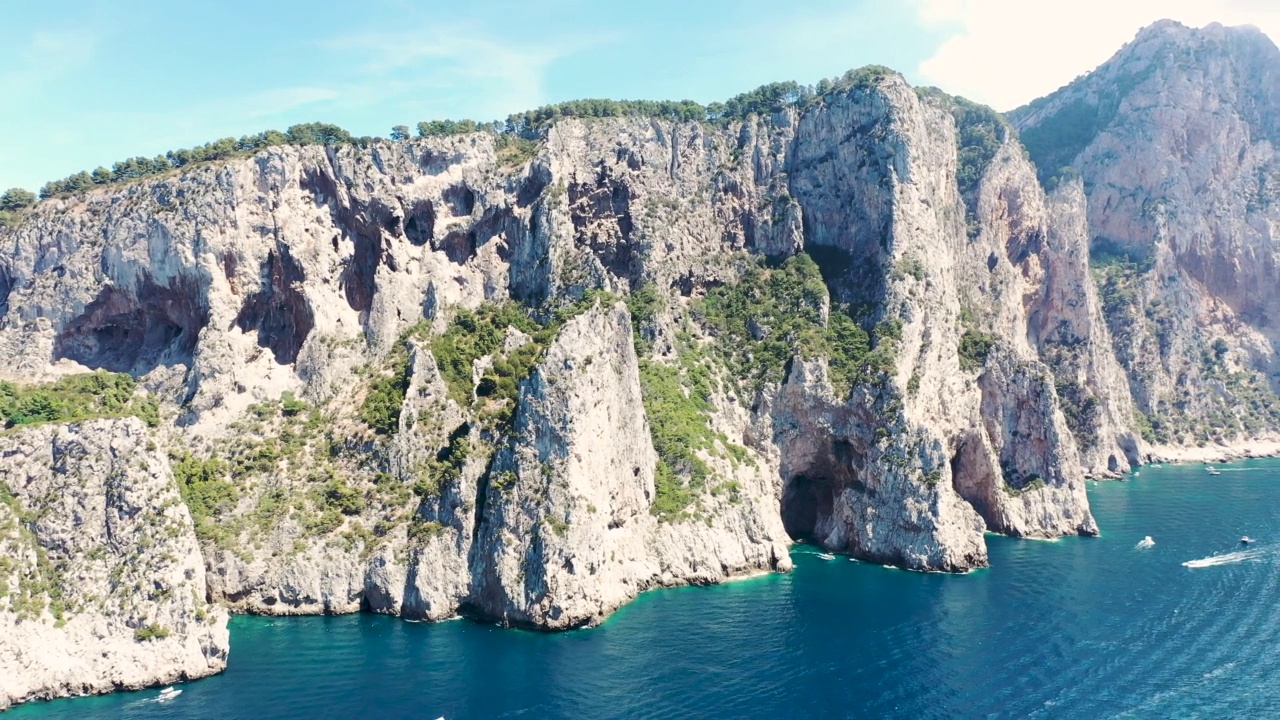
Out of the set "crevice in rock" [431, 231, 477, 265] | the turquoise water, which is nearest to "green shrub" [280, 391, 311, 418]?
the turquoise water

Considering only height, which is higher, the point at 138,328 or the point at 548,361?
the point at 138,328

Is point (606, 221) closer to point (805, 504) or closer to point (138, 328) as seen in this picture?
point (805, 504)

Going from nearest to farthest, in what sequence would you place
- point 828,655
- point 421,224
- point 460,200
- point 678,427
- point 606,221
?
point 828,655
point 678,427
point 421,224
point 460,200
point 606,221

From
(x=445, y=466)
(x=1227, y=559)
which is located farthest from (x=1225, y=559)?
(x=445, y=466)

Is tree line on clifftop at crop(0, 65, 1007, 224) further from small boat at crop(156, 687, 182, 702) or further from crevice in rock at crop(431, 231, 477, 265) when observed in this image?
small boat at crop(156, 687, 182, 702)

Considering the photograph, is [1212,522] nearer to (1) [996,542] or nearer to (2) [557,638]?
(1) [996,542]
